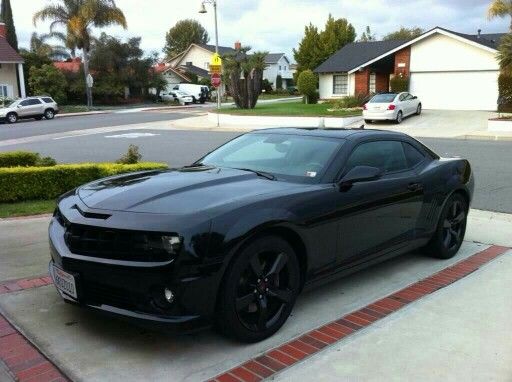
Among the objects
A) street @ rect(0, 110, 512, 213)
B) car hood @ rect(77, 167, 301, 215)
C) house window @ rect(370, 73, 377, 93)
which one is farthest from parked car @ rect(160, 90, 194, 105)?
car hood @ rect(77, 167, 301, 215)

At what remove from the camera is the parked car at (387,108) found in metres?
25.1

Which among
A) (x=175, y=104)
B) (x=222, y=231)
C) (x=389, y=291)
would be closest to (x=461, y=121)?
(x=389, y=291)

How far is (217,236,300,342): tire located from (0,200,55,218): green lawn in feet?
15.3

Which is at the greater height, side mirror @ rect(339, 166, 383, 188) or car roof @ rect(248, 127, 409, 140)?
car roof @ rect(248, 127, 409, 140)

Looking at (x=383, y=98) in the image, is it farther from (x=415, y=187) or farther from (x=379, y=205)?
(x=379, y=205)

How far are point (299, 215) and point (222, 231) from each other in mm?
711

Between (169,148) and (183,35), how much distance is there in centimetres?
8539

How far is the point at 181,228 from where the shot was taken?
126 inches

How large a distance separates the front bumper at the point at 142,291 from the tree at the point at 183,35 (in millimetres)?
97598

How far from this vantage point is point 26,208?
7469 millimetres

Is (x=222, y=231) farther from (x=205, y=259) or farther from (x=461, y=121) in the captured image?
(x=461, y=121)

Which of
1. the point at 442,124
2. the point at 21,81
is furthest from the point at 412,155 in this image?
the point at 21,81

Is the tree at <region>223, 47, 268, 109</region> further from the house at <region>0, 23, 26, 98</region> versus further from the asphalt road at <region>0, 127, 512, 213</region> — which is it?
the house at <region>0, 23, 26, 98</region>

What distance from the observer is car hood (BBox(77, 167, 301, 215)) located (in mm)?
3457
